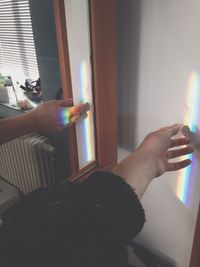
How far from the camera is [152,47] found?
66 cm

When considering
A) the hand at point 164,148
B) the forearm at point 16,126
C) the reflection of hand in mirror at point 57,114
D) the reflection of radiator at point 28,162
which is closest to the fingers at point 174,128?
the hand at point 164,148

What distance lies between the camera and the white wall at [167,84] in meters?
0.59

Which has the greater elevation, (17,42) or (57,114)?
(17,42)

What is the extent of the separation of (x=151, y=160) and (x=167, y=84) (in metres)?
0.22

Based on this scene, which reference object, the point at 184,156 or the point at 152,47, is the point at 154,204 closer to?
the point at 184,156

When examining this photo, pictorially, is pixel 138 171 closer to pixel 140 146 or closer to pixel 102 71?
pixel 140 146

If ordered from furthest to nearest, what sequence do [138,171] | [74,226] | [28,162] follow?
[28,162] → [138,171] → [74,226]

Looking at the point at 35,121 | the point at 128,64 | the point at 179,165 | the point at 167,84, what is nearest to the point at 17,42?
the point at 35,121

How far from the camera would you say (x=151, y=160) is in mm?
564

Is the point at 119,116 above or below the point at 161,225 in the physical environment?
above

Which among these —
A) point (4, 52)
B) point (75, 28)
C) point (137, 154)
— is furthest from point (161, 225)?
point (4, 52)

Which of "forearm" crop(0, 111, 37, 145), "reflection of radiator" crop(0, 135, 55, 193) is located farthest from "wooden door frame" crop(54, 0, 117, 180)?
Result: "reflection of radiator" crop(0, 135, 55, 193)

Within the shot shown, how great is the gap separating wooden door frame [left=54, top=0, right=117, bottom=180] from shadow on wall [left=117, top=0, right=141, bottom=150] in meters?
0.05

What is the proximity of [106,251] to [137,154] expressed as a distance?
9.2 inches
